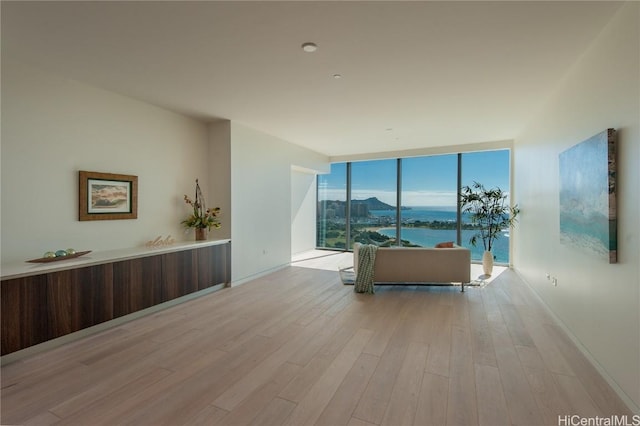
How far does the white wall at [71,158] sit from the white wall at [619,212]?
5135mm

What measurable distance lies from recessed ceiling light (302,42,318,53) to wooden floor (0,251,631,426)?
9.16 feet

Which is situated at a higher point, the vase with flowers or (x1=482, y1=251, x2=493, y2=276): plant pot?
the vase with flowers

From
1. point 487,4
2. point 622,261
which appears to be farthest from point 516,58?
point 622,261

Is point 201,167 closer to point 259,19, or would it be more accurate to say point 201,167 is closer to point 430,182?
point 259,19

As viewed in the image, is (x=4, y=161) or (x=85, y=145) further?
(x=85, y=145)

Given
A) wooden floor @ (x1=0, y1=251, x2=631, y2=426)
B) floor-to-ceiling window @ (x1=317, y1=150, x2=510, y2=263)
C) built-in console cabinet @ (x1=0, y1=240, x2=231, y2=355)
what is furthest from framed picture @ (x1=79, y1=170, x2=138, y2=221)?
floor-to-ceiling window @ (x1=317, y1=150, x2=510, y2=263)

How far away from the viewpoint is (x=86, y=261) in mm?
3141

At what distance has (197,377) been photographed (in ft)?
7.97

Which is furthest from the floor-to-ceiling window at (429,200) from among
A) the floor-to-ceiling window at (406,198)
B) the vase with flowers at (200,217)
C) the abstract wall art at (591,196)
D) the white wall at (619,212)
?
the vase with flowers at (200,217)

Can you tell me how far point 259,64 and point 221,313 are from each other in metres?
2.99

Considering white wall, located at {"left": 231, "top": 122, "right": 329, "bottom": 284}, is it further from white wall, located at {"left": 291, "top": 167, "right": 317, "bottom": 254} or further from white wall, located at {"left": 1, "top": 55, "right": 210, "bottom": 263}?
white wall, located at {"left": 291, "top": 167, "right": 317, "bottom": 254}

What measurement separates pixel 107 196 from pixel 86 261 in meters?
1.02

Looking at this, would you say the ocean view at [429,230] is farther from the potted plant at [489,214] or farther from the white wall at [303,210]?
the white wall at [303,210]

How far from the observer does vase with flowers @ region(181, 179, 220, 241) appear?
4832 mm
